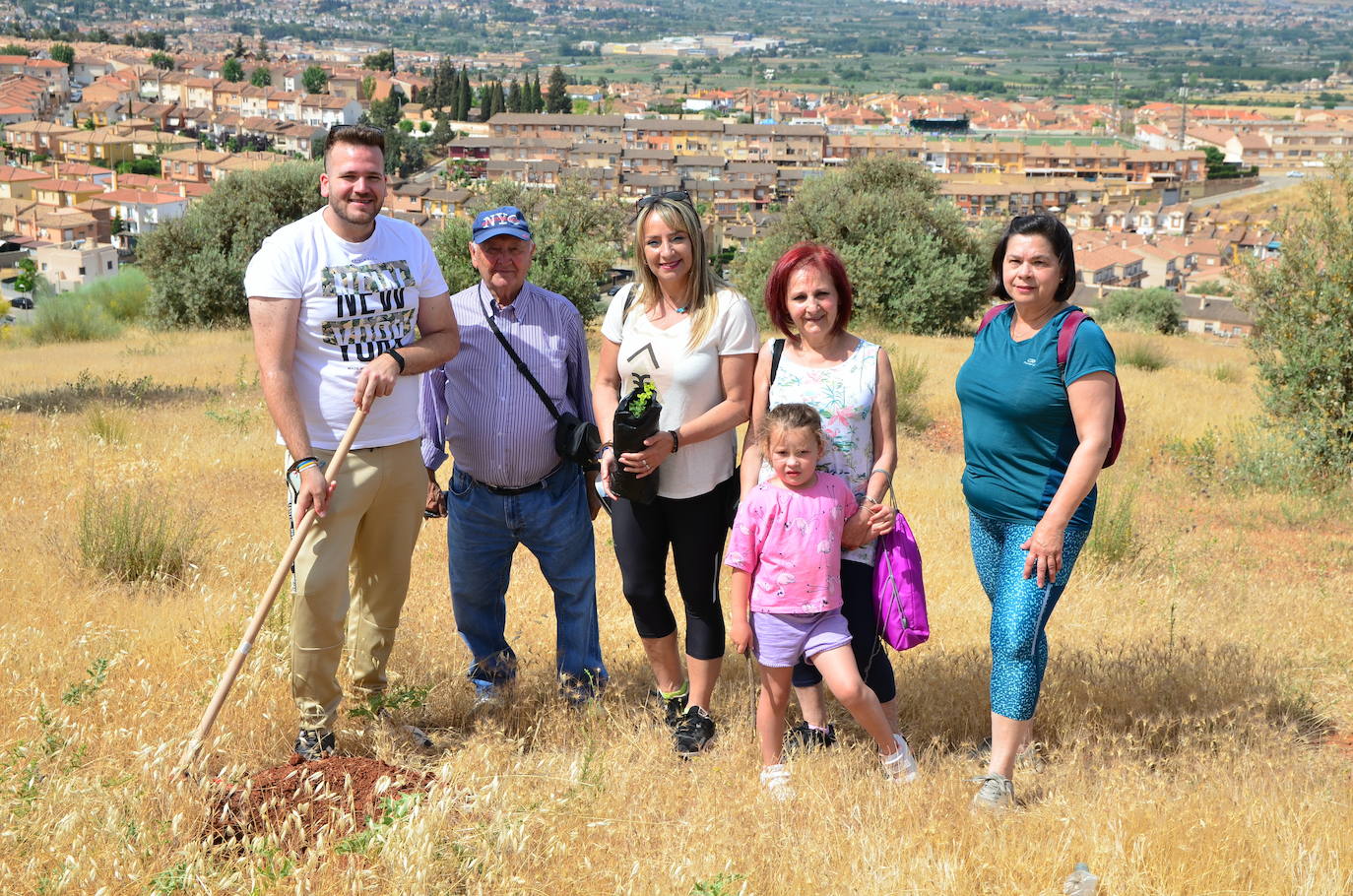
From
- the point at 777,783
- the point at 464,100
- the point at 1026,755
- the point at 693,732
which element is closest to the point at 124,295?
the point at 693,732

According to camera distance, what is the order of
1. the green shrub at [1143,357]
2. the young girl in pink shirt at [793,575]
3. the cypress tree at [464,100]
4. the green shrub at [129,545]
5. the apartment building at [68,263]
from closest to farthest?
1. the young girl in pink shirt at [793,575]
2. the green shrub at [129,545]
3. the green shrub at [1143,357]
4. the apartment building at [68,263]
5. the cypress tree at [464,100]

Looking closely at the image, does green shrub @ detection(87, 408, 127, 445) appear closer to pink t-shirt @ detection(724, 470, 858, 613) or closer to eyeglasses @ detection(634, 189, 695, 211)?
eyeglasses @ detection(634, 189, 695, 211)

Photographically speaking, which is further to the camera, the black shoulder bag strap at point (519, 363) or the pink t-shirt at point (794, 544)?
the black shoulder bag strap at point (519, 363)

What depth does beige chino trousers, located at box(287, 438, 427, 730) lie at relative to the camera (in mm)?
3676

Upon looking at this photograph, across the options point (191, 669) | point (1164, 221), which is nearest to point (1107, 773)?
point (191, 669)

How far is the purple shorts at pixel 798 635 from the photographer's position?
3.70 m

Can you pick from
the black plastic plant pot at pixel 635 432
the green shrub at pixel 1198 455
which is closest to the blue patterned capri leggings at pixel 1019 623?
the black plastic plant pot at pixel 635 432

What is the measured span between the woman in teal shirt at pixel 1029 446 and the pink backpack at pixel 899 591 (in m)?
0.25

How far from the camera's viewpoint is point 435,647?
4973 millimetres

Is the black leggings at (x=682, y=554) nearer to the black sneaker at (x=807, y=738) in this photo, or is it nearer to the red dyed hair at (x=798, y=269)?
the black sneaker at (x=807, y=738)

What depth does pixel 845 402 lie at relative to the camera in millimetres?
3771

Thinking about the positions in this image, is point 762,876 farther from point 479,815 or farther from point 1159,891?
point 1159,891

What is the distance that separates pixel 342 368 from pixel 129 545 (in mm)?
2692

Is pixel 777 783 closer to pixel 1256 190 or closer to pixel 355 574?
pixel 355 574
